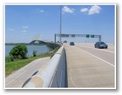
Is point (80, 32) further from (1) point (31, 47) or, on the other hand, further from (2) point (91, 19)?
(1) point (31, 47)

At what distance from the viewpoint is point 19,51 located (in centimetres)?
550

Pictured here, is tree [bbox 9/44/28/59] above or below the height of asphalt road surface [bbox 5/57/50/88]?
above

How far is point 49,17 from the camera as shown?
537cm

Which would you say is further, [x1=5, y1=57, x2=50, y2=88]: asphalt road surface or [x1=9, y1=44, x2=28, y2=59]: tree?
[x1=5, y1=57, x2=50, y2=88]: asphalt road surface

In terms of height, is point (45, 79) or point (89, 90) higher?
point (45, 79)

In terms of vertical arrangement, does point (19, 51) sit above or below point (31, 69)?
above

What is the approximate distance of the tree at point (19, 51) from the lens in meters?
5.21

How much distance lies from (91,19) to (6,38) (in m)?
1.59

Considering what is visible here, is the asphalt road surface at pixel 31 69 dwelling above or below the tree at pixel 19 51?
below

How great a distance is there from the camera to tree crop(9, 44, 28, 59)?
5211mm

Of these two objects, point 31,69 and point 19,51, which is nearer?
point 19,51

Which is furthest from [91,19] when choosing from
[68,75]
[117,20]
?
[68,75]

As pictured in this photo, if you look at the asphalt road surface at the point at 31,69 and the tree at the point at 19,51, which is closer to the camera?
the tree at the point at 19,51

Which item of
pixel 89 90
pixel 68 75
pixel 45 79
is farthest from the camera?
pixel 68 75
